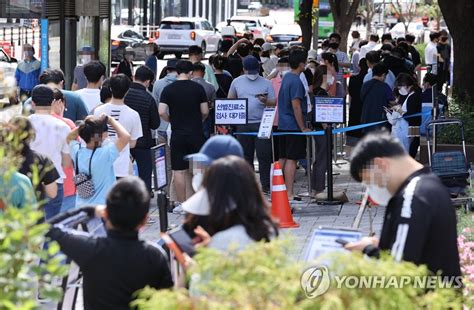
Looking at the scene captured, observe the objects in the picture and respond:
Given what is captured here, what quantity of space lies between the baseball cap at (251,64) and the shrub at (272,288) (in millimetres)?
8892

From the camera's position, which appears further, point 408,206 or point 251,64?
point 251,64

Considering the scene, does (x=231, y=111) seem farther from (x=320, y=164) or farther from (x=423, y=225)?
(x=423, y=225)

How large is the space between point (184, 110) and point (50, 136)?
3456mm

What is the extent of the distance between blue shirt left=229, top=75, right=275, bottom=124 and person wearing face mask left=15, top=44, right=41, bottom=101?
4012 millimetres

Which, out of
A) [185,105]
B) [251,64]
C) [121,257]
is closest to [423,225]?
[121,257]

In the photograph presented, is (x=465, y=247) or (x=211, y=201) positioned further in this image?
(x=465, y=247)

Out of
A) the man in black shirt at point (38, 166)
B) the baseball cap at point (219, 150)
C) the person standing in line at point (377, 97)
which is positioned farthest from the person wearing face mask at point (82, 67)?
the baseball cap at point (219, 150)

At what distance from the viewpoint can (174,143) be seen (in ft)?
40.5

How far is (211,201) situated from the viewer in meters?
5.04

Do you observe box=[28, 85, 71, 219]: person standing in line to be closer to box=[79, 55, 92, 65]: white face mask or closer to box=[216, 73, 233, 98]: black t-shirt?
box=[216, 73, 233, 98]: black t-shirt

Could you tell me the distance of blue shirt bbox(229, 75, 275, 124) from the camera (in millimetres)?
13664

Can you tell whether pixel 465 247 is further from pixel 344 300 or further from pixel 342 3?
pixel 342 3

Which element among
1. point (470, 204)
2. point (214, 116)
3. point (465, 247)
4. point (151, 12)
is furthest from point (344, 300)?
point (151, 12)

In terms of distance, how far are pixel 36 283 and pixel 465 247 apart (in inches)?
193
